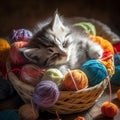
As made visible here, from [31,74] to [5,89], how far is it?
0.19 m

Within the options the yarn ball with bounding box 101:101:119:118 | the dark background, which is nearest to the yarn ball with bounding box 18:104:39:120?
the yarn ball with bounding box 101:101:119:118

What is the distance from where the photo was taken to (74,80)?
1021mm

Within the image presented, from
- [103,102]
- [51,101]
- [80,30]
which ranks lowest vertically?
[103,102]

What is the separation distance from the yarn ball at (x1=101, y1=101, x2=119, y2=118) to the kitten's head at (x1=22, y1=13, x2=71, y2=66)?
216 mm

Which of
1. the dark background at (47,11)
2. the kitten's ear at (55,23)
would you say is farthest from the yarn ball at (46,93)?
the dark background at (47,11)

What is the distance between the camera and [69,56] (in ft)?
3.69

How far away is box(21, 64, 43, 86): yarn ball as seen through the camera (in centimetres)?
106

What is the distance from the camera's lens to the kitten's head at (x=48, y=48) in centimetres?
108

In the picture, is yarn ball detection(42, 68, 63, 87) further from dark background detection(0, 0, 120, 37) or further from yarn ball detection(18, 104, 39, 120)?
dark background detection(0, 0, 120, 37)

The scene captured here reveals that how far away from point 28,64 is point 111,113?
0.34 metres

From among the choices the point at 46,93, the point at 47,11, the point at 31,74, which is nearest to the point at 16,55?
the point at 31,74

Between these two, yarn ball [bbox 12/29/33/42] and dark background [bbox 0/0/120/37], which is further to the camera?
dark background [bbox 0/0/120/37]

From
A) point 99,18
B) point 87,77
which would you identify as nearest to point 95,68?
point 87,77

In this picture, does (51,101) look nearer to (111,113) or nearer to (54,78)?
(54,78)
